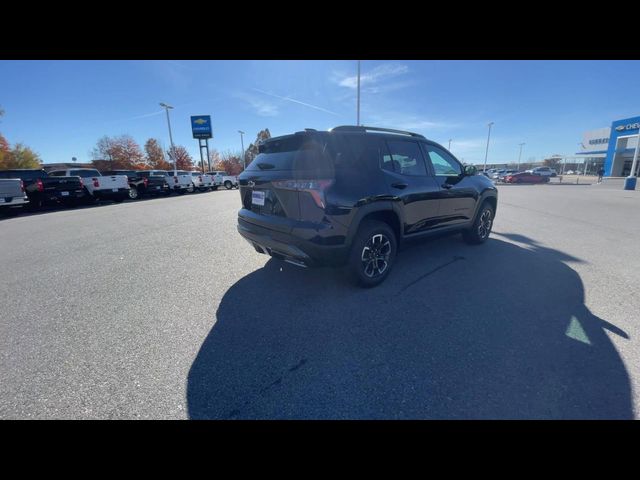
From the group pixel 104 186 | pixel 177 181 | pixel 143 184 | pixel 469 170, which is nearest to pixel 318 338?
pixel 469 170

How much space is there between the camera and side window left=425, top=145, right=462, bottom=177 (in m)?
4.25

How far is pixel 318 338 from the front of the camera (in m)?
2.48

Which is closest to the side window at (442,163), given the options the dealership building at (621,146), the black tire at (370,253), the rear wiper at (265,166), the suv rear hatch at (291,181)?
the black tire at (370,253)

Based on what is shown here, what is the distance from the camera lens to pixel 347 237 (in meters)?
3.05

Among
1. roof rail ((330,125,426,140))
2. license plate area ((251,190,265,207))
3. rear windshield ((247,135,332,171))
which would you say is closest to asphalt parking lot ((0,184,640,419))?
license plate area ((251,190,265,207))

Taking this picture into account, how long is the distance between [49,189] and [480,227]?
16.2 m

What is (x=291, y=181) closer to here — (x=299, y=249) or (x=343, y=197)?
(x=343, y=197)

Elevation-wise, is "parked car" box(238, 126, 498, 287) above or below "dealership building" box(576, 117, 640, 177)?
below

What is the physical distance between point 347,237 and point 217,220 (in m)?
6.55

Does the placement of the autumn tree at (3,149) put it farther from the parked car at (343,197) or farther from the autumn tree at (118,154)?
the parked car at (343,197)

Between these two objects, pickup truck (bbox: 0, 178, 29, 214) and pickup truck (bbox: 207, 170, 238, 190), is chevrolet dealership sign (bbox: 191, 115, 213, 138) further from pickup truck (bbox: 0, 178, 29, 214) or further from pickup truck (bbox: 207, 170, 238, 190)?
pickup truck (bbox: 0, 178, 29, 214)

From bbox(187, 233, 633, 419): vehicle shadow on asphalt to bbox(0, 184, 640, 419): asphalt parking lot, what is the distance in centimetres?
1
